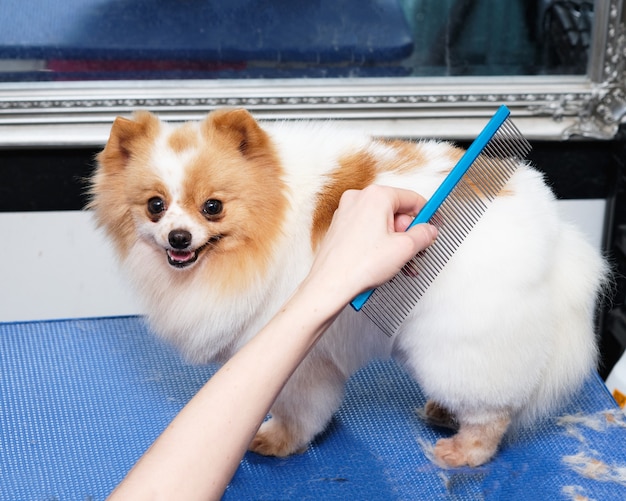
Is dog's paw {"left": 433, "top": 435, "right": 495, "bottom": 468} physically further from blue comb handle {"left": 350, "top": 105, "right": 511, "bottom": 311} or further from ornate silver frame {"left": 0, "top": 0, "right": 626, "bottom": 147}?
ornate silver frame {"left": 0, "top": 0, "right": 626, "bottom": 147}

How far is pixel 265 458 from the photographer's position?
4.00ft

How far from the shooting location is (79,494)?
3.70ft

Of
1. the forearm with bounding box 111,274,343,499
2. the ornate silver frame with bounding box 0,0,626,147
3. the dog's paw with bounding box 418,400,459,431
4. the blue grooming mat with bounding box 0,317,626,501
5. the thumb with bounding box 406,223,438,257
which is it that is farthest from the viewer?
the ornate silver frame with bounding box 0,0,626,147

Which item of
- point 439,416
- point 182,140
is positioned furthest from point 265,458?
point 182,140

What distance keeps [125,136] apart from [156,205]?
0.36 ft

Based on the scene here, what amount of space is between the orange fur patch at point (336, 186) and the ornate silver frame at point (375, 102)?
617mm

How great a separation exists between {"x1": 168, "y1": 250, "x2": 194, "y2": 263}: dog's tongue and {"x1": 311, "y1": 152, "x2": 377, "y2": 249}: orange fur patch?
0.55 feet

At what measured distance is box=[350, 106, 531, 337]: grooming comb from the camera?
3.37 ft

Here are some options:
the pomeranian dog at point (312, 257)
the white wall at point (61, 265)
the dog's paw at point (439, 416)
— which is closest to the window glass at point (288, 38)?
the white wall at point (61, 265)

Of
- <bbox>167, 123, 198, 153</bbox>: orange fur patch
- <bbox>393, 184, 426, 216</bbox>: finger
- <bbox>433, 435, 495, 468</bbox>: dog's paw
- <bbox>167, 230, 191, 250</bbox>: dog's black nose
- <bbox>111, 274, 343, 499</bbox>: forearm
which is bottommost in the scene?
<bbox>433, 435, 495, 468</bbox>: dog's paw

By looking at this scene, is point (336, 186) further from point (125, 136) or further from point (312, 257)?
point (125, 136)

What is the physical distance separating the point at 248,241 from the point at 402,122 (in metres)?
0.74

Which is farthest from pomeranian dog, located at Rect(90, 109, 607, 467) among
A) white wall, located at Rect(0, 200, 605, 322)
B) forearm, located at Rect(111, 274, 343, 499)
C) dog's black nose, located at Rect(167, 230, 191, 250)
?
white wall, located at Rect(0, 200, 605, 322)

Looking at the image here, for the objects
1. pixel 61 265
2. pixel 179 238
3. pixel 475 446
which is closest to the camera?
pixel 179 238
